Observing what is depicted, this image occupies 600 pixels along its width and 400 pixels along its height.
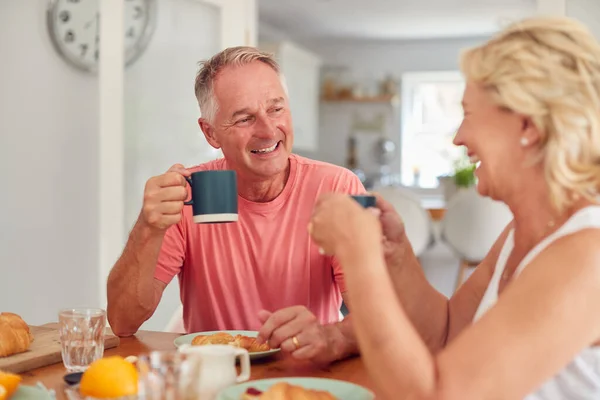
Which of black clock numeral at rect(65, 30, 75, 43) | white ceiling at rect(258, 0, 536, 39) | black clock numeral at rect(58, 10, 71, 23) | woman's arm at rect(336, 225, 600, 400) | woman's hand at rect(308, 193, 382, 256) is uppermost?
white ceiling at rect(258, 0, 536, 39)

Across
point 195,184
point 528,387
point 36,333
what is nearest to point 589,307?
point 528,387

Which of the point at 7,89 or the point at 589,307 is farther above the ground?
the point at 7,89

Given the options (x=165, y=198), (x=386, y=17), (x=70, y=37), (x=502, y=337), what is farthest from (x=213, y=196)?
(x=386, y=17)

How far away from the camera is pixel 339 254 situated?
0.98 metres

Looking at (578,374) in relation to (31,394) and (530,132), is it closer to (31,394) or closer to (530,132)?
(530,132)

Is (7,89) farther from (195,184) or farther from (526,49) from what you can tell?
(526,49)

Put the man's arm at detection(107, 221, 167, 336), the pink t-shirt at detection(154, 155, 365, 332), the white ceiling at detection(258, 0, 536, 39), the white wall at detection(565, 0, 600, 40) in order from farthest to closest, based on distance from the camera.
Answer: the white ceiling at detection(258, 0, 536, 39), the white wall at detection(565, 0, 600, 40), the pink t-shirt at detection(154, 155, 365, 332), the man's arm at detection(107, 221, 167, 336)

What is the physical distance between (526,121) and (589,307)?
0.87 ft

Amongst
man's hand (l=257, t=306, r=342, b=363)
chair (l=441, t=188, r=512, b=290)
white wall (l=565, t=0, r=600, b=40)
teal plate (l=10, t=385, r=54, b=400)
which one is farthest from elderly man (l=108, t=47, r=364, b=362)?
chair (l=441, t=188, r=512, b=290)

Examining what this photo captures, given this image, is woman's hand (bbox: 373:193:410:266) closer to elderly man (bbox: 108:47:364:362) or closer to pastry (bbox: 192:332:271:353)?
pastry (bbox: 192:332:271:353)

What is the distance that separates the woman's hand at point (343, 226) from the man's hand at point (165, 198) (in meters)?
0.51

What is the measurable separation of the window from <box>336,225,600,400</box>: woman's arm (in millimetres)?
8605

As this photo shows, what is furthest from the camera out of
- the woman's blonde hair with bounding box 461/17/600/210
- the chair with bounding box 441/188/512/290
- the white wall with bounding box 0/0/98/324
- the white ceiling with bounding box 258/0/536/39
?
the white ceiling with bounding box 258/0/536/39

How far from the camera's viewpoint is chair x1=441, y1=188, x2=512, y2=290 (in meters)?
4.64
